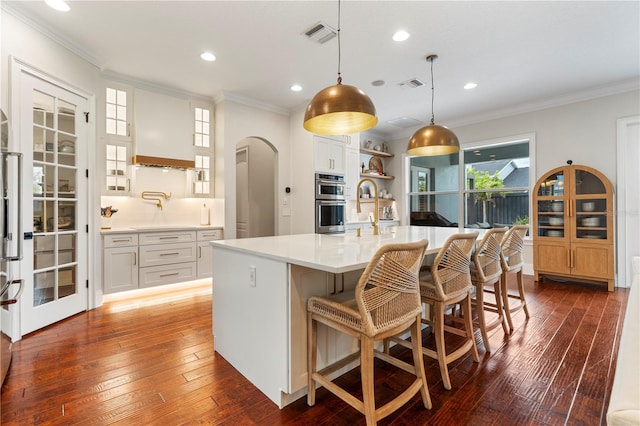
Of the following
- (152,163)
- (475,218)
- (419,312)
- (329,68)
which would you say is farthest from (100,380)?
(475,218)

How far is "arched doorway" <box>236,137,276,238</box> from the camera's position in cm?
589

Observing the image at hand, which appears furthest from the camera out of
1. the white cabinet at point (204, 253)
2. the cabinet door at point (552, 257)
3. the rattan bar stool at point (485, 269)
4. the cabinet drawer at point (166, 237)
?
the cabinet door at point (552, 257)

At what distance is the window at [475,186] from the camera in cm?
538

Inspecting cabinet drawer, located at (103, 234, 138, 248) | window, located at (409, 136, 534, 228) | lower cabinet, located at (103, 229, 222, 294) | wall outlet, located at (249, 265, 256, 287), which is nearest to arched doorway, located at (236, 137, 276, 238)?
lower cabinet, located at (103, 229, 222, 294)

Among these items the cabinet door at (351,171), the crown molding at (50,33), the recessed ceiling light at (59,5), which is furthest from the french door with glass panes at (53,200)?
the cabinet door at (351,171)

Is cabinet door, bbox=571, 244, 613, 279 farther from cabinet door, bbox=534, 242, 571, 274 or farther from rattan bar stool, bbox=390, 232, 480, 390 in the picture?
rattan bar stool, bbox=390, 232, 480, 390

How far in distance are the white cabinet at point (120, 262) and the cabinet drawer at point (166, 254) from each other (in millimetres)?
100

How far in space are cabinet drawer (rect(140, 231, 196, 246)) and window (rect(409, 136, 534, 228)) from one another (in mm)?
4681

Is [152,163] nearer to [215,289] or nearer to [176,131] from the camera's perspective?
[176,131]

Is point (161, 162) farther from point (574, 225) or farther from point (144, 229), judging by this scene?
point (574, 225)

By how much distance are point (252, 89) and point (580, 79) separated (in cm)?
449

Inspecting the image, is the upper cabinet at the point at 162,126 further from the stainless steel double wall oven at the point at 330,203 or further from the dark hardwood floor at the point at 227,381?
the dark hardwood floor at the point at 227,381

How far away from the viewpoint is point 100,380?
2.03 m

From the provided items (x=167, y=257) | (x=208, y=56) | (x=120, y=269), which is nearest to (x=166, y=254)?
(x=167, y=257)
